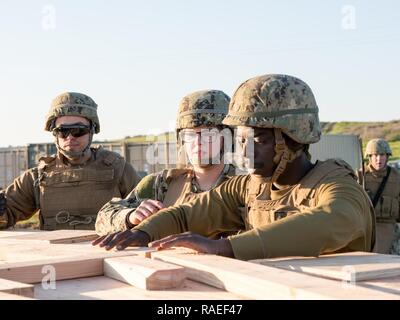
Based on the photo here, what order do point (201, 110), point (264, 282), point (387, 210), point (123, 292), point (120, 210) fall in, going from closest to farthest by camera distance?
point (264, 282), point (123, 292), point (120, 210), point (201, 110), point (387, 210)

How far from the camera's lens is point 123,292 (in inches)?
99.4

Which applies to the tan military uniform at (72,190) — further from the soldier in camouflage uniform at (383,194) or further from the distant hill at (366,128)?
the distant hill at (366,128)

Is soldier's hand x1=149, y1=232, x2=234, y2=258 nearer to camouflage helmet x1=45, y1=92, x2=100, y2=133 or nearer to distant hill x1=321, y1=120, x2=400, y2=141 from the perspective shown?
camouflage helmet x1=45, y1=92, x2=100, y2=133

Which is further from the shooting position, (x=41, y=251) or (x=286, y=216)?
(x=41, y=251)

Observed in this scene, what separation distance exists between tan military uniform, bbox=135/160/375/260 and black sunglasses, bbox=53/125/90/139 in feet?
9.54

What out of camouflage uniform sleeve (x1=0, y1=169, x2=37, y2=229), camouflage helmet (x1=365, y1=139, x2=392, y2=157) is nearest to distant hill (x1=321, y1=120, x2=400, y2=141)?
camouflage helmet (x1=365, y1=139, x2=392, y2=157)

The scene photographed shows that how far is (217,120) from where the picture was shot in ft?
16.4

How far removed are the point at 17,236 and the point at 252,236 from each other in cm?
205

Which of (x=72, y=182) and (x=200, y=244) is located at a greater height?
(x=200, y=244)

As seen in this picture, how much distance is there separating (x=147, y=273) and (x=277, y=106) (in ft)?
4.64

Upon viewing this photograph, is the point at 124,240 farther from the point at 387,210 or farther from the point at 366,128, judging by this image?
the point at 366,128

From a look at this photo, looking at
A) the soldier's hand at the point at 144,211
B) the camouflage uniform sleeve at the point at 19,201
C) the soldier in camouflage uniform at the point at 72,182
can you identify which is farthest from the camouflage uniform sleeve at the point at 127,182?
the soldier's hand at the point at 144,211

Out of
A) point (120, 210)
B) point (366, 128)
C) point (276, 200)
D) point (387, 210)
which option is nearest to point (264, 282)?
point (276, 200)

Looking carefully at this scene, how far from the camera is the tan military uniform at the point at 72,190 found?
6.85 m
